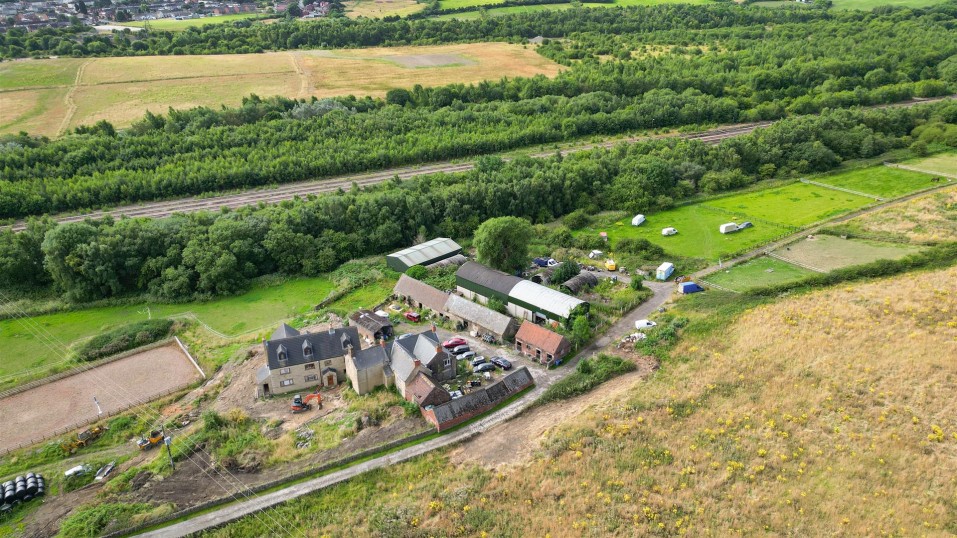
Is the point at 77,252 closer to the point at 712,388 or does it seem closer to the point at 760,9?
the point at 712,388

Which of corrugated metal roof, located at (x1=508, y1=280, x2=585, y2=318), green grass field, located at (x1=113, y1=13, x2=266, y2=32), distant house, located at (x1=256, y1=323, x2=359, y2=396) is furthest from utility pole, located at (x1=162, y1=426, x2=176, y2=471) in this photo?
green grass field, located at (x1=113, y1=13, x2=266, y2=32)

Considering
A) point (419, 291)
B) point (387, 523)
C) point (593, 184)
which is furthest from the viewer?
point (593, 184)

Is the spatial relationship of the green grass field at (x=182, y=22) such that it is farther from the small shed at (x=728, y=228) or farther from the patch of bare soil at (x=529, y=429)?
the patch of bare soil at (x=529, y=429)

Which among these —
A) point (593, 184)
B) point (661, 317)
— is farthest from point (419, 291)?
point (593, 184)

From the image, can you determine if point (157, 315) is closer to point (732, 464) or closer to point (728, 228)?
point (732, 464)

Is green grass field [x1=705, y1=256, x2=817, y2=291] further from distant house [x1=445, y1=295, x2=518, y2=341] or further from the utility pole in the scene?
the utility pole

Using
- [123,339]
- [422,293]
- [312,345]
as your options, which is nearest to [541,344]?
[422,293]
